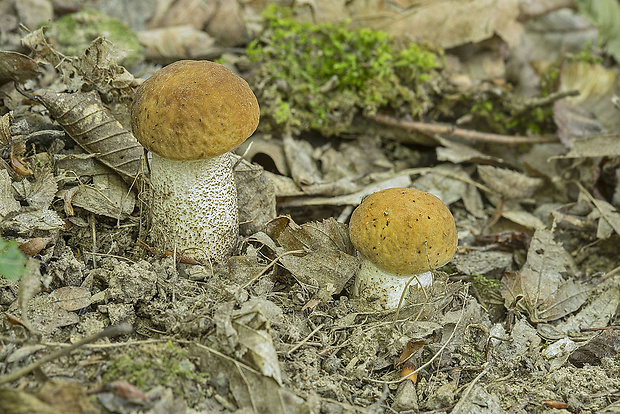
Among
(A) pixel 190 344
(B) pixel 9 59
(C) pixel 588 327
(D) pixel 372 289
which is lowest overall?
(C) pixel 588 327

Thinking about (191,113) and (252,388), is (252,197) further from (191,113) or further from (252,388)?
(252,388)

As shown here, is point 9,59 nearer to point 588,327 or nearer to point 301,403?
point 301,403

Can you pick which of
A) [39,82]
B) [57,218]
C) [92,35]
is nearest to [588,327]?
[57,218]

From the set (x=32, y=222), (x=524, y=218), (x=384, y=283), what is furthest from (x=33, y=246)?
(x=524, y=218)

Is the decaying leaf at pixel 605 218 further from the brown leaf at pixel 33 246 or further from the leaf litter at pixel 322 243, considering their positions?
the brown leaf at pixel 33 246

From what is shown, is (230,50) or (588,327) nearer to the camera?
(588,327)

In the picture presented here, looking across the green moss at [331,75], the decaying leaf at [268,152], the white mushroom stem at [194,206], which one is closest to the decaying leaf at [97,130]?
the white mushroom stem at [194,206]
